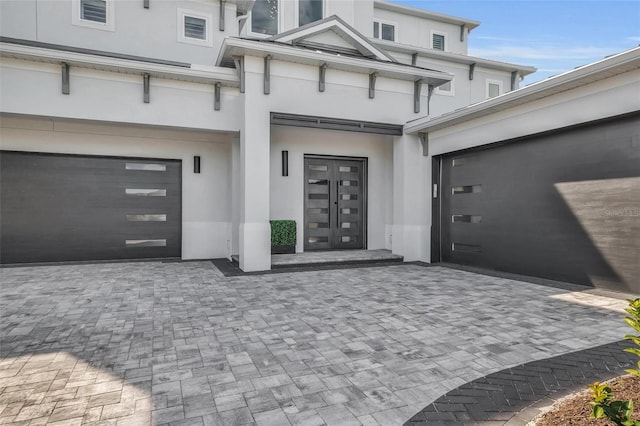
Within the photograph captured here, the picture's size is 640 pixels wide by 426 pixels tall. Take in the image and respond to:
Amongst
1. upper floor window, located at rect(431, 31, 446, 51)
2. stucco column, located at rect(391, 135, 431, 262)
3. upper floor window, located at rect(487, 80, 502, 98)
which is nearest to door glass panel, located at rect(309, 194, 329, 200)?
stucco column, located at rect(391, 135, 431, 262)

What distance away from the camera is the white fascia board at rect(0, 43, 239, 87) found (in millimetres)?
6797

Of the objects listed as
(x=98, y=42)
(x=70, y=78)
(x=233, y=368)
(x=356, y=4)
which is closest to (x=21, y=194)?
(x=70, y=78)

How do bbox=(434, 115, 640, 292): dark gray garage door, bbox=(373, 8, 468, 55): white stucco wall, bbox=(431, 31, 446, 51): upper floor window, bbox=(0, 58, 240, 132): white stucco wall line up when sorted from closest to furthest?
bbox=(434, 115, 640, 292): dark gray garage door
bbox=(0, 58, 240, 132): white stucco wall
bbox=(373, 8, 468, 55): white stucco wall
bbox=(431, 31, 446, 51): upper floor window

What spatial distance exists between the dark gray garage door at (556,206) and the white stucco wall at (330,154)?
2.21 meters

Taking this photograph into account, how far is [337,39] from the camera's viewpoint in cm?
897

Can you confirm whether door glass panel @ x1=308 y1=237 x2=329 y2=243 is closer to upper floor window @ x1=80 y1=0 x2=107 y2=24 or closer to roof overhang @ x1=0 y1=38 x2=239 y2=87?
roof overhang @ x1=0 y1=38 x2=239 y2=87

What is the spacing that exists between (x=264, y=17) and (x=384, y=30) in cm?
512

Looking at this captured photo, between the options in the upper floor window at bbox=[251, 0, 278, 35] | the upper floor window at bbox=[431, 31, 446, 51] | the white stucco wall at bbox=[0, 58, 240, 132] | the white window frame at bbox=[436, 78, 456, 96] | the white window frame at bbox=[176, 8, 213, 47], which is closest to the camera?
the white stucco wall at bbox=[0, 58, 240, 132]

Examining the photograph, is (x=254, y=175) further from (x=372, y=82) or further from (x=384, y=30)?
(x=384, y=30)

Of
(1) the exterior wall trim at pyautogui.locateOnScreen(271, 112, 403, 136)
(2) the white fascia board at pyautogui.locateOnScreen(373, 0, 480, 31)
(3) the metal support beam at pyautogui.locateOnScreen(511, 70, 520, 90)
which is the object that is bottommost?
(1) the exterior wall trim at pyautogui.locateOnScreen(271, 112, 403, 136)

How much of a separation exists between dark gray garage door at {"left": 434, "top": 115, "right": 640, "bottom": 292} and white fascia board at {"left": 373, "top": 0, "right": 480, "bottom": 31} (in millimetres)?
8538

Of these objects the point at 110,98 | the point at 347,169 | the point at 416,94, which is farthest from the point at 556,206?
the point at 110,98

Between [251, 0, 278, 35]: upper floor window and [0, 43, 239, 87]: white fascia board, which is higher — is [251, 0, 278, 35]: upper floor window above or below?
above

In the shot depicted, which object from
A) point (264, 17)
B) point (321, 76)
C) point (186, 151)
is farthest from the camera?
point (264, 17)
